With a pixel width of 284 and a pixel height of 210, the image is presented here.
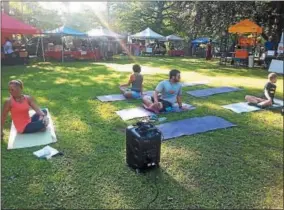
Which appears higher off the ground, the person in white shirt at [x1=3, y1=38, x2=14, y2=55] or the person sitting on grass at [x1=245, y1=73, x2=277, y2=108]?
the person in white shirt at [x1=3, y1=38, x2=14, y2=55]

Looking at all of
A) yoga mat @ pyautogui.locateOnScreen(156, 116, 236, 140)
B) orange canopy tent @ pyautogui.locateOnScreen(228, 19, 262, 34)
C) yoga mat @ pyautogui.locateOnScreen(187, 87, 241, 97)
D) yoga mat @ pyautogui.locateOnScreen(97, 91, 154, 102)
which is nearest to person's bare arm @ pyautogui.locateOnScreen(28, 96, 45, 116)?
yoga mat @ pyautogui.locateOnScreen(156, 116, 236, 140)

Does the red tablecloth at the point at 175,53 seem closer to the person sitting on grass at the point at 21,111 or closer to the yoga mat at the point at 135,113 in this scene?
the yoga mat at the point at 135,113

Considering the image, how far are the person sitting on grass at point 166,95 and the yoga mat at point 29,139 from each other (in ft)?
6.09

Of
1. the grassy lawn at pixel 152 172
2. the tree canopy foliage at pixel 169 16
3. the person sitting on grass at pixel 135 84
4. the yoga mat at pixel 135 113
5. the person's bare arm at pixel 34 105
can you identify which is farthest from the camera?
the tree canopy foliage at pixel 169 16

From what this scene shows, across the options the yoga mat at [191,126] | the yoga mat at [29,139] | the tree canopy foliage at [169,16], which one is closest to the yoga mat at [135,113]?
the yoga mat at [191,126]

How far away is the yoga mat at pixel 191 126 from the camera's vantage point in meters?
4.37

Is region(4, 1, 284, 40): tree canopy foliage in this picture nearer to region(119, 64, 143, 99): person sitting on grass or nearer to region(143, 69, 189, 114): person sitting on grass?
region(119, 64, 143, 99): person sitting on grass

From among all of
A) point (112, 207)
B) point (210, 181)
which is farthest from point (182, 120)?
point (112, 207)

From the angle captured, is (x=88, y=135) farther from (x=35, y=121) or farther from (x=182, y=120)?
(x=182, y=120)

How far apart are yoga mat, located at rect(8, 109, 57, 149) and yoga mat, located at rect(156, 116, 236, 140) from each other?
5.16 ft

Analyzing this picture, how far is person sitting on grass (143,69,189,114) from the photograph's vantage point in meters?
5.30

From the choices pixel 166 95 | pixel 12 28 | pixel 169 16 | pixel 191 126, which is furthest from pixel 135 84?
pixel 169 16

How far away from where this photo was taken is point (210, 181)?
3.05 meters

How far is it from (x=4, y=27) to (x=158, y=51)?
551 inches
